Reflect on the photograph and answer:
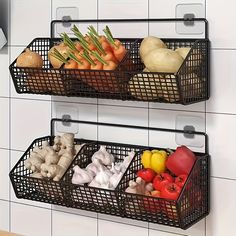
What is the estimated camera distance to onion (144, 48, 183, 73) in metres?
1.70

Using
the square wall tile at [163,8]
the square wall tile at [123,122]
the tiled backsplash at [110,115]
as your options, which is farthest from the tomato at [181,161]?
the square wall tile at [163,8]

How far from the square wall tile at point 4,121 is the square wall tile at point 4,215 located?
0.23 meters

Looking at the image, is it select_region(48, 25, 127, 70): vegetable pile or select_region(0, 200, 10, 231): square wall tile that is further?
select_region(0, 200, 10, 231): square wall tile

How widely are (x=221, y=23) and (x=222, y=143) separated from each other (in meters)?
0.36

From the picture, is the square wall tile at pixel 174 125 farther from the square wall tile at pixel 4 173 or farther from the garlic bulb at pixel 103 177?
the square wall tile at pixel 4 173

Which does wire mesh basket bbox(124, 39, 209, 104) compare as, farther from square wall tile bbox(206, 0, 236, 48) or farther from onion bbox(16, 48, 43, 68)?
onion bbox(16, 48, 43, 68)

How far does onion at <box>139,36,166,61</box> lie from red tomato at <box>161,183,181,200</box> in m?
0.38

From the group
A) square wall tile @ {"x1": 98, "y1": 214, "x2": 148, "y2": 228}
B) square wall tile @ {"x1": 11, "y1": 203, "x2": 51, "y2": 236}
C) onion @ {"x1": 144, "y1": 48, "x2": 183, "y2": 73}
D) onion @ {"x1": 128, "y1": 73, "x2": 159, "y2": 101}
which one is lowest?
square wall tile @ {"x1": 11, "y1": 203, "x2": 51, "y2": 236}

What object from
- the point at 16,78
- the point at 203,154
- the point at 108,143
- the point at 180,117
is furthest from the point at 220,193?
the point at 16,78

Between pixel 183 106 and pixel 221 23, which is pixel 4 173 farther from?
pixel 221 23

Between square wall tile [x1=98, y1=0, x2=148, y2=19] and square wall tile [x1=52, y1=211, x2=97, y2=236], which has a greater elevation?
square wall tile [x1=98, y1=0, x2=148, y2=19]

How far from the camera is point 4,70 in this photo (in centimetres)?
235

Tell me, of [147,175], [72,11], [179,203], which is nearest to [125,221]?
[147,175]

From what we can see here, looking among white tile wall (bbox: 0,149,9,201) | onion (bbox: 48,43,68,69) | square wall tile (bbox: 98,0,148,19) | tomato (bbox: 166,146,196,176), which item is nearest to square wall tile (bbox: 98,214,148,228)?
tomato (bbox: 166,146,196,176)
